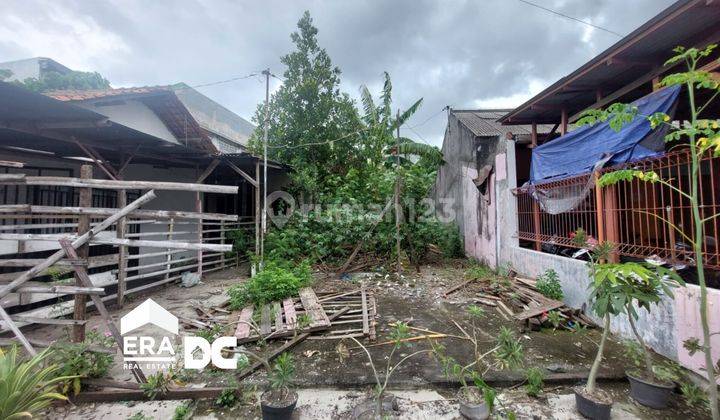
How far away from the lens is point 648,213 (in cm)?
341

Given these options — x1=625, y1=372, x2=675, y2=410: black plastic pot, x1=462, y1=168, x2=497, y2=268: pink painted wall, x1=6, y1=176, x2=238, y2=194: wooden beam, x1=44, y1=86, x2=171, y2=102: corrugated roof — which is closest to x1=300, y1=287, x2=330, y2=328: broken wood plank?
x1=6, y1=176, x2=238, y2=194: wooden beam

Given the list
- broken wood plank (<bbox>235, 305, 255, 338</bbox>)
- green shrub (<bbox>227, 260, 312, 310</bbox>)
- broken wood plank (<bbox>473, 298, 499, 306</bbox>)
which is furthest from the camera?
broken wood plank (<bbox>473, 298, 499, 306</bbox>)

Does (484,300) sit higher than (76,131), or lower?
lower

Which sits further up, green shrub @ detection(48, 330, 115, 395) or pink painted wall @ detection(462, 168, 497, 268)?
pink painted wall @ detection(462, 168, 497, 268)

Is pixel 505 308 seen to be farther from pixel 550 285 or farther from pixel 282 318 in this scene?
pixel 282 318

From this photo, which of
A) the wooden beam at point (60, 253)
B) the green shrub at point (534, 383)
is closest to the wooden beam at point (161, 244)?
the wooden beam at point (60, 253)

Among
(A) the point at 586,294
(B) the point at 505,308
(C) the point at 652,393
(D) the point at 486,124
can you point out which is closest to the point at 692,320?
(C) the point at 652,393

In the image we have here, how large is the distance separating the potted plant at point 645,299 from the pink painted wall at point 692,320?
1.83 feet

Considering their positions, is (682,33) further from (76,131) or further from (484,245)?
(76,131)

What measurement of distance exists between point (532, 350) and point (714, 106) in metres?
5.65

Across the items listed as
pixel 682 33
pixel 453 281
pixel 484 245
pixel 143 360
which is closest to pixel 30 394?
pixel 143 360

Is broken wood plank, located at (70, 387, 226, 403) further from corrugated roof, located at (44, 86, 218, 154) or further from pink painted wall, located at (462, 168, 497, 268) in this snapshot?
pink painted wall, located at (462, 168, 497, 268)

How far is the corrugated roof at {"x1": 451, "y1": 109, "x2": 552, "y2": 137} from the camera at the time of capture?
9.51 metres

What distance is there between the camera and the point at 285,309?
4.97 metres
